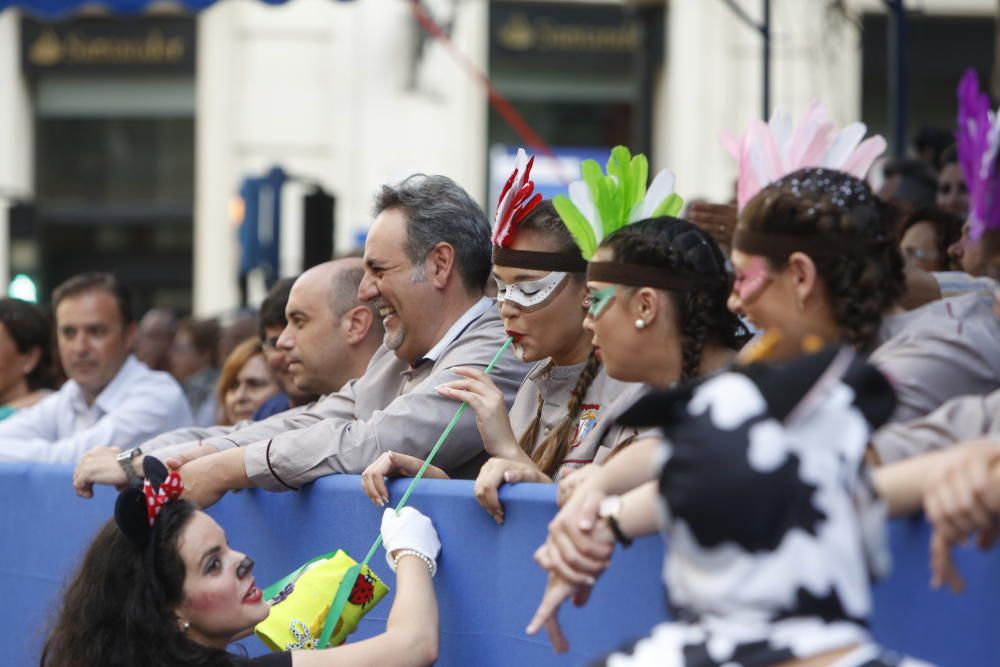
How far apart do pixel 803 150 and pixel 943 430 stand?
102 centimetres

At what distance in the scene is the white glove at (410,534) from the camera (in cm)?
427

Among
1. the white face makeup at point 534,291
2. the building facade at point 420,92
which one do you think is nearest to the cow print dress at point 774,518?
the white face makeup at point 534,291

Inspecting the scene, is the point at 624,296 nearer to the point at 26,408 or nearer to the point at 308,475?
the point at 308,475

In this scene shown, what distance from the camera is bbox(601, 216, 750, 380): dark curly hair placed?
4.01m

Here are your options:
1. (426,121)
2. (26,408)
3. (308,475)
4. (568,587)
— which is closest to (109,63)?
(426,121)

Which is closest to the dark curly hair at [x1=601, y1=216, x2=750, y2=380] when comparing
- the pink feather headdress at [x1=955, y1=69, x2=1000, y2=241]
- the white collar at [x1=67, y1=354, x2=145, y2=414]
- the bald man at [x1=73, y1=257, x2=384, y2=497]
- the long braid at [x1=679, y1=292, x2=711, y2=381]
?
the long braid at [x1=679, y1=292, x2=711, y2=381]

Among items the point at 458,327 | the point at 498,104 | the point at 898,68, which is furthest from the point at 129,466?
the point at 498,104

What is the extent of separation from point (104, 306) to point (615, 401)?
4.20m

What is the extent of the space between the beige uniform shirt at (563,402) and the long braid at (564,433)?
13 millimetres

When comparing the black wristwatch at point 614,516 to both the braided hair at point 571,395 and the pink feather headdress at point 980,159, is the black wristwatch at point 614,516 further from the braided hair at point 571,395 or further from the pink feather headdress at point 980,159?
the braided hair at point 571,395

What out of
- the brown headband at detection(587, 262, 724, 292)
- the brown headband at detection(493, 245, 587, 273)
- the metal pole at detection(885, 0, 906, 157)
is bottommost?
the brown headband at detection(587, 262, 724, 292)

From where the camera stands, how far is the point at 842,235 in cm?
340

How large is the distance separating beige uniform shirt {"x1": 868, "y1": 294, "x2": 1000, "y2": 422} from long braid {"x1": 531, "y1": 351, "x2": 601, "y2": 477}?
3.93ft

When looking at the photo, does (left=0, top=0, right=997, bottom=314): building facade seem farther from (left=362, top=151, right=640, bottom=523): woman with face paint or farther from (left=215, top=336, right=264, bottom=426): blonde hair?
(left=362, top=151, right=640, bottom=523): woman with face paint
